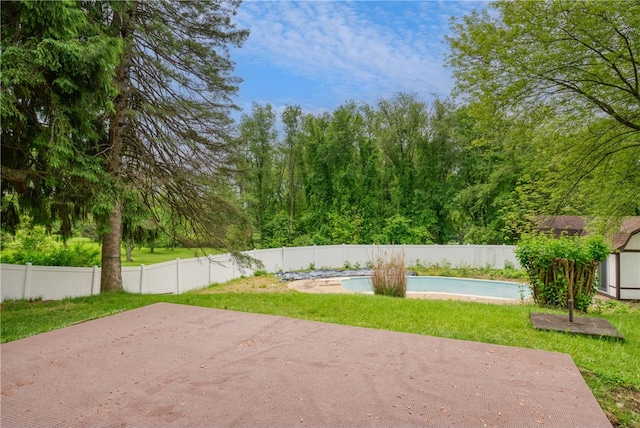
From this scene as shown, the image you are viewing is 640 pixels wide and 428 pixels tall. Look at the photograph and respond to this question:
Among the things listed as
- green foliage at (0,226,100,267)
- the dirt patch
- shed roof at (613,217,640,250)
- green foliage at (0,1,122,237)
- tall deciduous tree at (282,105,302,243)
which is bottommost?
the dirt patch

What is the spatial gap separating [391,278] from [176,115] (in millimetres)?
5411

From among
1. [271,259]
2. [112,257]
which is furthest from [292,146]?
[112,257]

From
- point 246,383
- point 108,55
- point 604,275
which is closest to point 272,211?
point 604,275

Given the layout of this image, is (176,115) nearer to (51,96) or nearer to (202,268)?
(51,96)

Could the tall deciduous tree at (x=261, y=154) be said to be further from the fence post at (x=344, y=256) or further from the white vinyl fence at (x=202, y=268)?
the fence post at (x=344, y=256)

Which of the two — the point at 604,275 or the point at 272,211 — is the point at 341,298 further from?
the point at 272,211

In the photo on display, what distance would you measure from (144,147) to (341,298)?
4.70 m

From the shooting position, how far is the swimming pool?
11.0 metres

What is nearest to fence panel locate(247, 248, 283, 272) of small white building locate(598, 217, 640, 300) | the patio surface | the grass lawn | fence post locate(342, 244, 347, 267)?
fence post locate(342, 244, 347, 267)

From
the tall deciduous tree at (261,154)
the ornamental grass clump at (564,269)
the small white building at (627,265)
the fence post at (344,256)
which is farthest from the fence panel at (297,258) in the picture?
the small white building at (627,265)

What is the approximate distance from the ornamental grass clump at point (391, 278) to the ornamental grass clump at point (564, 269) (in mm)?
2187

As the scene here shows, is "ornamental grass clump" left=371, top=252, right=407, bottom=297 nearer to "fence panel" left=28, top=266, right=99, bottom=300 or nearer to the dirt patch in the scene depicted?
the dirt patch

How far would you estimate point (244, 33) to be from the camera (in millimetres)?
7184

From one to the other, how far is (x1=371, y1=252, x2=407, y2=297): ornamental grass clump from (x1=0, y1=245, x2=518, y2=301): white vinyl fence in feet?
4.39
